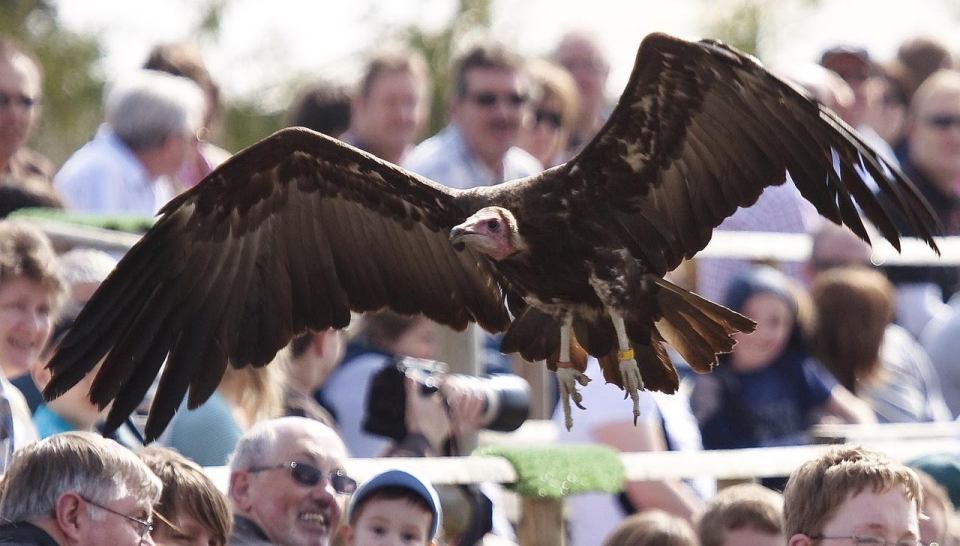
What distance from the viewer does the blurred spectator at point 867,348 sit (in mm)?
9250

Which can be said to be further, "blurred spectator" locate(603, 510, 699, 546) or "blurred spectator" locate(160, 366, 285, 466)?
"blurred spectator" locate(160, 366, 285, 466)

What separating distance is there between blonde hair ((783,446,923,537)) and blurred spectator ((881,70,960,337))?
5.37m

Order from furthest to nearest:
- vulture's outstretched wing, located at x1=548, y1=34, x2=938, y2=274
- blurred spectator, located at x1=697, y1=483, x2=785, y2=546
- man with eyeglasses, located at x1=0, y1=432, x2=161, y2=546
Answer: blurred spectator, located at x1=697, y1=483, x2=785, y2=546
vulture's outstretched wing, located at x1=548, y1=34, x2=938, y2=274
man with eyeglasses, located at x1=0, y1=432, x2=161, y2=546

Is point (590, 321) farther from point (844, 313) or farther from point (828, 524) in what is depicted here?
point (844, 313)

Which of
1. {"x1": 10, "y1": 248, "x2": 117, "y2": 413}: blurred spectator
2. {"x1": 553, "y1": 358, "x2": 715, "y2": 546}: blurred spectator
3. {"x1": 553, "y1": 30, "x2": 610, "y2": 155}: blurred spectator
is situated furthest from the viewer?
{"x1": 553, "y1": 30, "x2": 610, "y2": 155}: blurred spectator

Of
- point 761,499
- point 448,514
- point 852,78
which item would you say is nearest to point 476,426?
point 448,514

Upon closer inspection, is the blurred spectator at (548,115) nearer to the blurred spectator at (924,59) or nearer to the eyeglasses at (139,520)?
the blurred spectator at (924,59)

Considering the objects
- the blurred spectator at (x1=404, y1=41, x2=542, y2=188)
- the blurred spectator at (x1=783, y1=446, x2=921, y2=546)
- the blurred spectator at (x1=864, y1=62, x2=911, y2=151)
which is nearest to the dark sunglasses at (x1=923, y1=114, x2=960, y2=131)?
the blurred spectator at (x1=864, y1=62, x2=911, y2=151)

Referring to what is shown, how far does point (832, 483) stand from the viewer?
5551 mm

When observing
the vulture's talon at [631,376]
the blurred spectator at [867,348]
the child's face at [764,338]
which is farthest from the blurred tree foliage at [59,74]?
the vulture's talon at [631,376]

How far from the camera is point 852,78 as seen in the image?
1177 cm

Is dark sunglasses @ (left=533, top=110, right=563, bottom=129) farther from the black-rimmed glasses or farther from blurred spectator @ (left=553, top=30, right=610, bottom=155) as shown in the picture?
the black-rimmed glasses

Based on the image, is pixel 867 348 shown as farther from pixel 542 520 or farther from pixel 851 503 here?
pixel 851 503

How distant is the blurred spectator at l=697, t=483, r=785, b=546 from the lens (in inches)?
262
